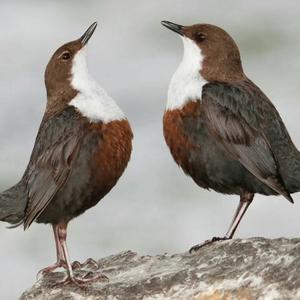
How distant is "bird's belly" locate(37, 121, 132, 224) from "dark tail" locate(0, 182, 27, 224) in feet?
0.76

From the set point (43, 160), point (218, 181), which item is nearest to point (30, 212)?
point (43, 160)

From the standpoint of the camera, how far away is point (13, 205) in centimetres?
729

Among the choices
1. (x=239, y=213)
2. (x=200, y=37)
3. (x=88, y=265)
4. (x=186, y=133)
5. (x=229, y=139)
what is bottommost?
(x=88, y=265)

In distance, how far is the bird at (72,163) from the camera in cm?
704

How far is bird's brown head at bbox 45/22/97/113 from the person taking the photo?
748cm

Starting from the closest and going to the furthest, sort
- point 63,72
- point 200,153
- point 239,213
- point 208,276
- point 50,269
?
point 208,276 < point 50,269 < point 200,153 < point 239,213 < point 63,72

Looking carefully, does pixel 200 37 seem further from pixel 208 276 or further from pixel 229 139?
pixel 208 276

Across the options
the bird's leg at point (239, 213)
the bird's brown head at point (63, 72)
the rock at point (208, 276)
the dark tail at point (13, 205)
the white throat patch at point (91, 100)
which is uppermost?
the bird's brown head at point (63, 72)

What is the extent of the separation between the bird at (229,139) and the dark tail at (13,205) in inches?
46.7

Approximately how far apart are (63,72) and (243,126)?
58.0 inches

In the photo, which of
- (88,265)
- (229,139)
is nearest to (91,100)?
(229,139)

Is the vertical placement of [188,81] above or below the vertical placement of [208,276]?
above

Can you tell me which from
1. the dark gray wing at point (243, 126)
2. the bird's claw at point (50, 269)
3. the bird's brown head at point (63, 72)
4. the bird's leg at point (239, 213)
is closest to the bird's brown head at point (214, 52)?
the dark gray wing at point (243, 126)

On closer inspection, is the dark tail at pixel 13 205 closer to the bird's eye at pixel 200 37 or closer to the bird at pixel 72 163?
the bird at pixel 72 163
